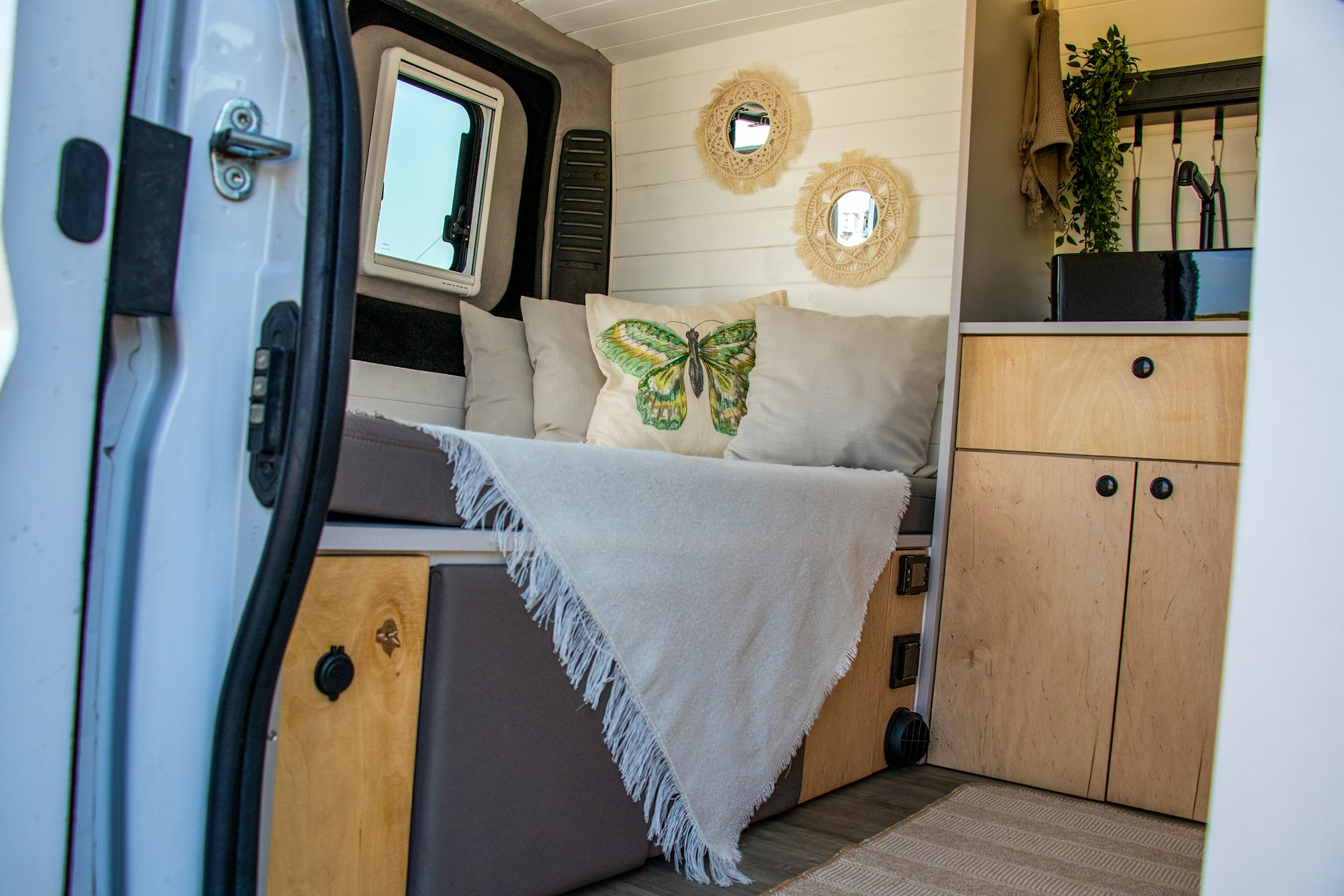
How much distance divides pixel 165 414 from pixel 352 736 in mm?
502

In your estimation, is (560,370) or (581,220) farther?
(581,220)

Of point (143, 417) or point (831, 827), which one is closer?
point (143, 417)

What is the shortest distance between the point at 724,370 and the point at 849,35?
1056 millimetres

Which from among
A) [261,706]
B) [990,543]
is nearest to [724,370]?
[990,543]

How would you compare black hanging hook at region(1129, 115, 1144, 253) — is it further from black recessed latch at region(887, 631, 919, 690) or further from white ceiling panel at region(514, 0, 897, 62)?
black recessed latch at region(887, 631, 919, 690)

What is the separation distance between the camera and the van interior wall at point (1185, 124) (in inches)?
96.1

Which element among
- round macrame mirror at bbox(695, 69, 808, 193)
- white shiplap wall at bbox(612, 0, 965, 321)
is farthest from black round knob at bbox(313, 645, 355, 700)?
round macrame mirror at bbox(695, 69, 808, 193)

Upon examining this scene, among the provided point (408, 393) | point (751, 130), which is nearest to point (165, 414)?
point (408, 393)

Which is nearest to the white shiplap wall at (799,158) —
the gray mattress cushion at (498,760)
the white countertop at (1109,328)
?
the white countertop at (1109,328)

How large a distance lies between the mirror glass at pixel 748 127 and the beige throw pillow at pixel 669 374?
0.62 metres

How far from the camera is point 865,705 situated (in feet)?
6.45

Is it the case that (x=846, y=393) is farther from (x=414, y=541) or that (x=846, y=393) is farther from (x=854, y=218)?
(x=414, y=541)

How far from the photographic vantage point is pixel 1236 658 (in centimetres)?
58

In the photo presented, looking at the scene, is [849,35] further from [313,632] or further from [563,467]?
[313,632]
